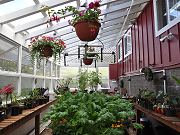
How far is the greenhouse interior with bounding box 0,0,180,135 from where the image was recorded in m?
2.39

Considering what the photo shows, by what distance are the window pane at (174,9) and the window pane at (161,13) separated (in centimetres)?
30

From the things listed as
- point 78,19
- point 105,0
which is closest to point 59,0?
point 105,0

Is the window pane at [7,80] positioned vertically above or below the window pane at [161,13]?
below

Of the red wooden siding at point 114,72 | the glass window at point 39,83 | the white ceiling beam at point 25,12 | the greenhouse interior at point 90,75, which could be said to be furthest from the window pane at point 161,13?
the red wooden siding at point 114,72

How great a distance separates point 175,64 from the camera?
141 inches

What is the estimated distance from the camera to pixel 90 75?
20.5 ft

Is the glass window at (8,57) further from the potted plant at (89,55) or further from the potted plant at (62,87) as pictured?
the potted plant at (89,55)

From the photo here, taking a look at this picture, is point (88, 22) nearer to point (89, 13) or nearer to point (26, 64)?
point (89, 13)

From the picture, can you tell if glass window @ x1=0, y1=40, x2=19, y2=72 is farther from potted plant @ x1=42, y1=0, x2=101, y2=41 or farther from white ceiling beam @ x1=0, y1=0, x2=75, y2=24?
potted plant @ x1=42, y1=0, x2=101, y2=41

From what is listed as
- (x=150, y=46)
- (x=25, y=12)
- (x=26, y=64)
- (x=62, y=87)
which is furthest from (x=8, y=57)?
(x=150, y=46)

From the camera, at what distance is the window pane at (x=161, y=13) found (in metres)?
4.30

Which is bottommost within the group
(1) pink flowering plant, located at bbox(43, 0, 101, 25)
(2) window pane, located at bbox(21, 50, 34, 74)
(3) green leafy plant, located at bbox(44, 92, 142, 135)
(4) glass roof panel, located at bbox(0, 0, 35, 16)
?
(3) green leafy plant, located at bbox(44, 92, 142, 135)

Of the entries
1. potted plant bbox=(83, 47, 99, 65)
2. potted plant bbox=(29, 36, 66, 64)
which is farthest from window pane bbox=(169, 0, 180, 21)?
potted plant bbox=(29, 36, 66, 64)

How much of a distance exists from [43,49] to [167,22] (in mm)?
2436
